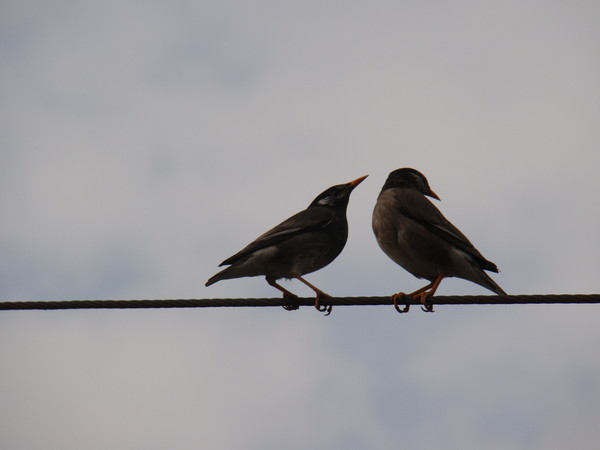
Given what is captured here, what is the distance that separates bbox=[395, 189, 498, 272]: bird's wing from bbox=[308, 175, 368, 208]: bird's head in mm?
1006

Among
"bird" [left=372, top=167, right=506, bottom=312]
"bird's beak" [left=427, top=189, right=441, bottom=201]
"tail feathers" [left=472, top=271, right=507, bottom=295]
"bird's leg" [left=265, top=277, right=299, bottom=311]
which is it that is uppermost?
"bird's beak" [left=427, top=189, right=441, bottom=201]

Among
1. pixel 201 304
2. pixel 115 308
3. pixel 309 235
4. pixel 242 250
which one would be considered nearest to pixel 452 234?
pixel 309 235

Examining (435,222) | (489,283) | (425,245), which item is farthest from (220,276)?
(489,283)

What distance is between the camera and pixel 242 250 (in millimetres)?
7062

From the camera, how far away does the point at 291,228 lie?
741 centimetres

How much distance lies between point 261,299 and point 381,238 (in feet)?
7.40

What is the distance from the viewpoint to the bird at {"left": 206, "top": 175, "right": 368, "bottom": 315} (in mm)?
7020

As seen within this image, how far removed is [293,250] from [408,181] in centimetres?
164

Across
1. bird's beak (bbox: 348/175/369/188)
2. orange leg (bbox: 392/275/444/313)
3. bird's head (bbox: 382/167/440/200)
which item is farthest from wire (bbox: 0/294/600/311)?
bird's beak (bbox: 348/175/369/188)

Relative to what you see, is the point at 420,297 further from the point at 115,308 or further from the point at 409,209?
the point at 115,308

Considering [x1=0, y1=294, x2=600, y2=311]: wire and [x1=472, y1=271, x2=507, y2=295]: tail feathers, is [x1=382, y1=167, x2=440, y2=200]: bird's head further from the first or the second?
[x1=0, y1=294, x2=600, y2=311]: wire

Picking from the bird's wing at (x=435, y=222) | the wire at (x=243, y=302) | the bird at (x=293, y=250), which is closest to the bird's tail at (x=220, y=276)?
the bird at (x=293, y=250)

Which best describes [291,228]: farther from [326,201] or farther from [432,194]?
[432,194]

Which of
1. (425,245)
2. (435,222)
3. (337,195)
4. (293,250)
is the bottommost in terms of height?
(293,250)
